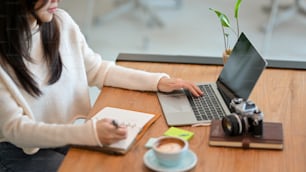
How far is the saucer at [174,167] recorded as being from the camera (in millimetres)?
1031

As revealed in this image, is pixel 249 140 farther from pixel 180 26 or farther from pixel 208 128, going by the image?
pixel 180 26

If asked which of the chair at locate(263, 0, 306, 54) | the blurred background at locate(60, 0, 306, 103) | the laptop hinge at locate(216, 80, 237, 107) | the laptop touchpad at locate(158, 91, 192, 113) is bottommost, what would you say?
the blurred background at locate(60, 0, 306, 103)

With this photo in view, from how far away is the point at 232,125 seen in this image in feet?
3.70

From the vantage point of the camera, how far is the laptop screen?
125cm

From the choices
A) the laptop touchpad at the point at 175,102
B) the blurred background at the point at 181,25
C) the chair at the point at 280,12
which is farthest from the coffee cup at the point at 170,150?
the chair at the point at 280,12

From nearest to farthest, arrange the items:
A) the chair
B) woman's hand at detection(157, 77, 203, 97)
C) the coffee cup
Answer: the coffee cup → woman's hand at detection(157, 77, 203, 97) → the chair

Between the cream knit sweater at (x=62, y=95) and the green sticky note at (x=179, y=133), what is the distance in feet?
0.63

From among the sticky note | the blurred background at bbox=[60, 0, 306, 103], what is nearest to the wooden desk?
the sticky note

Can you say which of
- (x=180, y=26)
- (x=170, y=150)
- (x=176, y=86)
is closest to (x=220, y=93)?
(x=176, y=86)

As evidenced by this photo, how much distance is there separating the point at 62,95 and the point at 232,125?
53cm

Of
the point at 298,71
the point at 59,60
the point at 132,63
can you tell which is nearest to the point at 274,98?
the point at 298,71

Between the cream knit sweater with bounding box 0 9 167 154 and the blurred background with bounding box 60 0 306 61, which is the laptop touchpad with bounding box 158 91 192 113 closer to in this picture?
the cream knit sweater with bounding box 0 9 167 154

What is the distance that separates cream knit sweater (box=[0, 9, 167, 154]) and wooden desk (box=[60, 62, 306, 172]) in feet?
0.14

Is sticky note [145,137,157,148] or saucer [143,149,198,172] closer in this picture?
saucer [143,149,198,172]
